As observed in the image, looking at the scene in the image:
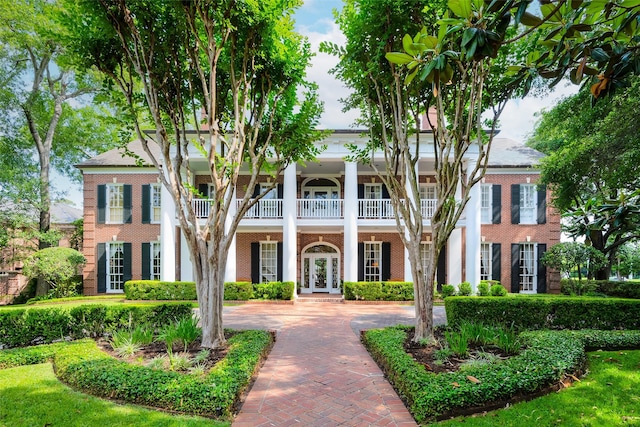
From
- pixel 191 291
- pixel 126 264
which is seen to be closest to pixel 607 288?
pixel 191 291

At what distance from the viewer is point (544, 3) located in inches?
87.1

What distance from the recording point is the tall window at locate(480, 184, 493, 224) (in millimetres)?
17141

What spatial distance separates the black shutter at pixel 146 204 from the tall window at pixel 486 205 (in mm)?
16983

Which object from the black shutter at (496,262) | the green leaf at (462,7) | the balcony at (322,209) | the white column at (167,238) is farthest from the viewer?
the black shutter at (496,262)

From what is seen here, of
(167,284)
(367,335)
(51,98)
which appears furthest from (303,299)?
(51,98)

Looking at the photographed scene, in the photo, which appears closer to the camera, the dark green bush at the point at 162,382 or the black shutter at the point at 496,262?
the dark green bush at the point at 162,382

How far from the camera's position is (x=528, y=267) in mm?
17156

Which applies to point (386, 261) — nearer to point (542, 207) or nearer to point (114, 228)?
point (542, 207)

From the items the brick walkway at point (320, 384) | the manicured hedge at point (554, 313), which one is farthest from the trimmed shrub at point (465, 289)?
the brick walkway at point (320, 384)

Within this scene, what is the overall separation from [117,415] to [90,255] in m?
16.3

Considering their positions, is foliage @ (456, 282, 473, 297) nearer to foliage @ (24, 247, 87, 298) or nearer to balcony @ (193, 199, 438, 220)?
balcony @ (193, 199, 438, 220)

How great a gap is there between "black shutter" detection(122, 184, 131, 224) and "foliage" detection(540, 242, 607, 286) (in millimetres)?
20408

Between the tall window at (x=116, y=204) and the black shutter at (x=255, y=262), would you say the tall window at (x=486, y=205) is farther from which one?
the tall window at (x=116, y=204)

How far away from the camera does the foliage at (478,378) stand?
3.89m
